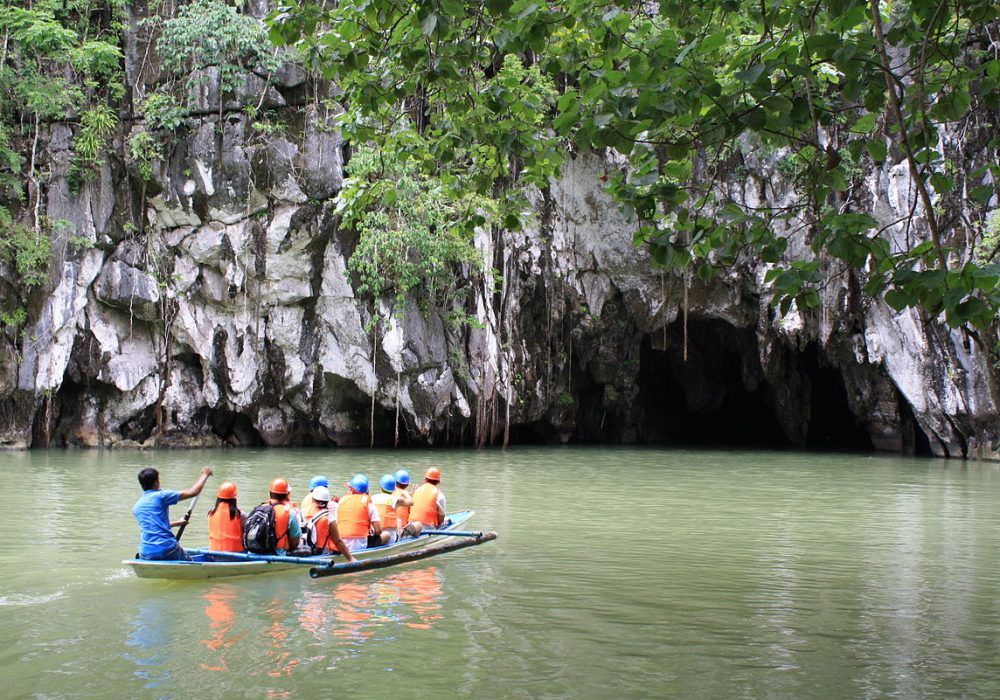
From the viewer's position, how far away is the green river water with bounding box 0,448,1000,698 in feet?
17.3

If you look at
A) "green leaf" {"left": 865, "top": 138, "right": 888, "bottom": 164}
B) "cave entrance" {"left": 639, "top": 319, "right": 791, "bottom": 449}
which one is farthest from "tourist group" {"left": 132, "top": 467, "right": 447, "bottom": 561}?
"cave entrance" {"left": 639, "top": 319, "right": 791, "bottom": 449}

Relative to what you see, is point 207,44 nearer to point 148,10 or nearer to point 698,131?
point 148,10

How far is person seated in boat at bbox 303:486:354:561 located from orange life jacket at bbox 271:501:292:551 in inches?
9.0

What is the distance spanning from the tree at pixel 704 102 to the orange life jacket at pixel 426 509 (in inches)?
181

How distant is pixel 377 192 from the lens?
18.6 feet

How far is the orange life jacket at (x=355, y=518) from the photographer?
8.91m

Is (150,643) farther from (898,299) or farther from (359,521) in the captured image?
(898,299)

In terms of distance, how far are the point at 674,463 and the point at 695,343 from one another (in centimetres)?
904

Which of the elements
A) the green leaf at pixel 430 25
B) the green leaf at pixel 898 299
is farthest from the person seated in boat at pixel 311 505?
the green leaf at pixel 898 299

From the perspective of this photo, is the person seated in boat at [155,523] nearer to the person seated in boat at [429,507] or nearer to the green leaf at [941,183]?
the person seated in boat at [429,507]

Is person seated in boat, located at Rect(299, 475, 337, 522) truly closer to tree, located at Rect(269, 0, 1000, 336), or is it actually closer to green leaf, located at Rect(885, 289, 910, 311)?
tree, located at Rect(269, 0, 1000, 336)

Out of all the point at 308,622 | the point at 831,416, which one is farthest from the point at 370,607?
the point at 831,416

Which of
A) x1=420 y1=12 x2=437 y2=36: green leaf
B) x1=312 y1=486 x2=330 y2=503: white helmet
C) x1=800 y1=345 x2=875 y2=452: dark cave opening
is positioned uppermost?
x1=420 y1=12 x2=437 y2=36: green leaf

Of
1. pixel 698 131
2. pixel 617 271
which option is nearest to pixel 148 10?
pixel 617 271
